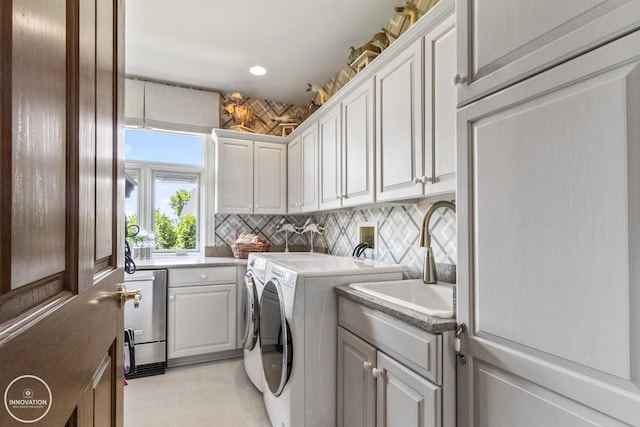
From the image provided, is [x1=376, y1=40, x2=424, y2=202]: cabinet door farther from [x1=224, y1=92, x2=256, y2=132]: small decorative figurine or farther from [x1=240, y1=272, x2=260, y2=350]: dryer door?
[x1=224, y1=92, x2=256, y2=132]: small decorative figurine

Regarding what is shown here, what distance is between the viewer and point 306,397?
158 centimetres

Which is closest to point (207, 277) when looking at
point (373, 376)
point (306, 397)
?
point (306, 397)

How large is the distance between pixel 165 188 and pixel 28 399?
10.8 ft

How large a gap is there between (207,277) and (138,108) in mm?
1764

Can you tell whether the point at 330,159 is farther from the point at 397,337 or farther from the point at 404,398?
the point at 404,398

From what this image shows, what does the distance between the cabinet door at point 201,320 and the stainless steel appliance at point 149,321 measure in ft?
0.20

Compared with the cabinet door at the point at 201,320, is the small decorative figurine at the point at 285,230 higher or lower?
higher

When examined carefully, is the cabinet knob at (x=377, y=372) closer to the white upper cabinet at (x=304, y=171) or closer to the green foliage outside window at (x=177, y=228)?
the white upper cabinet at (x=304, y=171)

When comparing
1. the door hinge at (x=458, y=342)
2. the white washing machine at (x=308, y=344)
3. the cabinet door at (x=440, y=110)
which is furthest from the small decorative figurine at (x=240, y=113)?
the door hinge at (x=458, y=342)

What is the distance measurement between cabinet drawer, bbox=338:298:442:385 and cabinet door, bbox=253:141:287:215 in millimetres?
1934

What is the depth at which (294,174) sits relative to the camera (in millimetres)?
3236

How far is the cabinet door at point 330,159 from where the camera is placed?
93.2 inches

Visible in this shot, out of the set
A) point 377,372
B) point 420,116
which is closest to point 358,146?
point 420,116

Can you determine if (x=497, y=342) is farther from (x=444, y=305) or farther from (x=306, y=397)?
(x=306, y=397)
